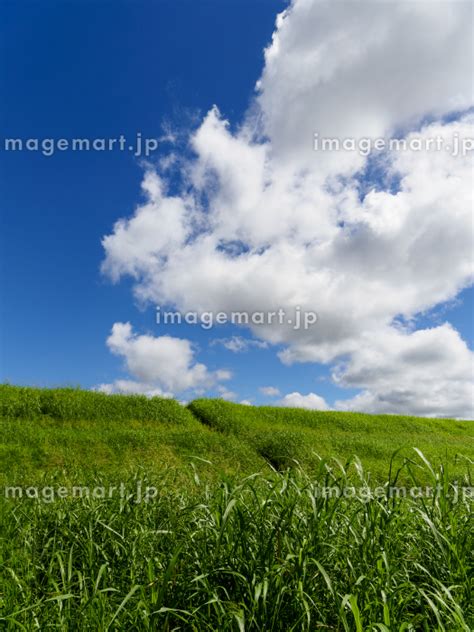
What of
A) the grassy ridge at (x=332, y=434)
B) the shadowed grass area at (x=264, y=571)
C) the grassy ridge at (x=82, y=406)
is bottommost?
the shadowed grass area at (x=264, y=571)

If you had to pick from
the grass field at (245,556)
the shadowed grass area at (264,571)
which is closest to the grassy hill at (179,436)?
the grass field at (245,556)

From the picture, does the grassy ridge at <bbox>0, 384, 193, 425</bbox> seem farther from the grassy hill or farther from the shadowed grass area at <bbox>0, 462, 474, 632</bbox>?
the shadowed grass area at <bbox>0, 462, 474, 632</bbox>

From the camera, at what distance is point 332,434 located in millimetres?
17594

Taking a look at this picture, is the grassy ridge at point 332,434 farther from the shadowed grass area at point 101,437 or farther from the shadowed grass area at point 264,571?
the shadowed grass area at point 264,571

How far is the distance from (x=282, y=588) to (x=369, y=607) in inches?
21.7

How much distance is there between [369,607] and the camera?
3.13 metres

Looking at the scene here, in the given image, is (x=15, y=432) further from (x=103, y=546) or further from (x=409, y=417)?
(x=409, y=417)

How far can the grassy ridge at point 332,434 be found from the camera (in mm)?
14320

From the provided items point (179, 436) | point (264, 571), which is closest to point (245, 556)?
point (264, 571)

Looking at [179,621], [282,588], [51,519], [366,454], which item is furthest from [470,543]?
[366,454]

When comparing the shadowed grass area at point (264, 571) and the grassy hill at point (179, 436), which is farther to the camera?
the grassy hill at point (179, 436)

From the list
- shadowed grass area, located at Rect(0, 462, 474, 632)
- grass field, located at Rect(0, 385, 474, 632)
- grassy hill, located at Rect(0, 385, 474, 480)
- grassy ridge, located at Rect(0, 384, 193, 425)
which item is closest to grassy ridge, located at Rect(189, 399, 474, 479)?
grassy hill, located at Rect(0, 385, 474, 480)

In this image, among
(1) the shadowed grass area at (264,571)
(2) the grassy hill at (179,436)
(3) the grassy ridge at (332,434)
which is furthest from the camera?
(3) the grassy ridge at (332,434)

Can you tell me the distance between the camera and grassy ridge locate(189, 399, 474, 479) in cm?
1432
